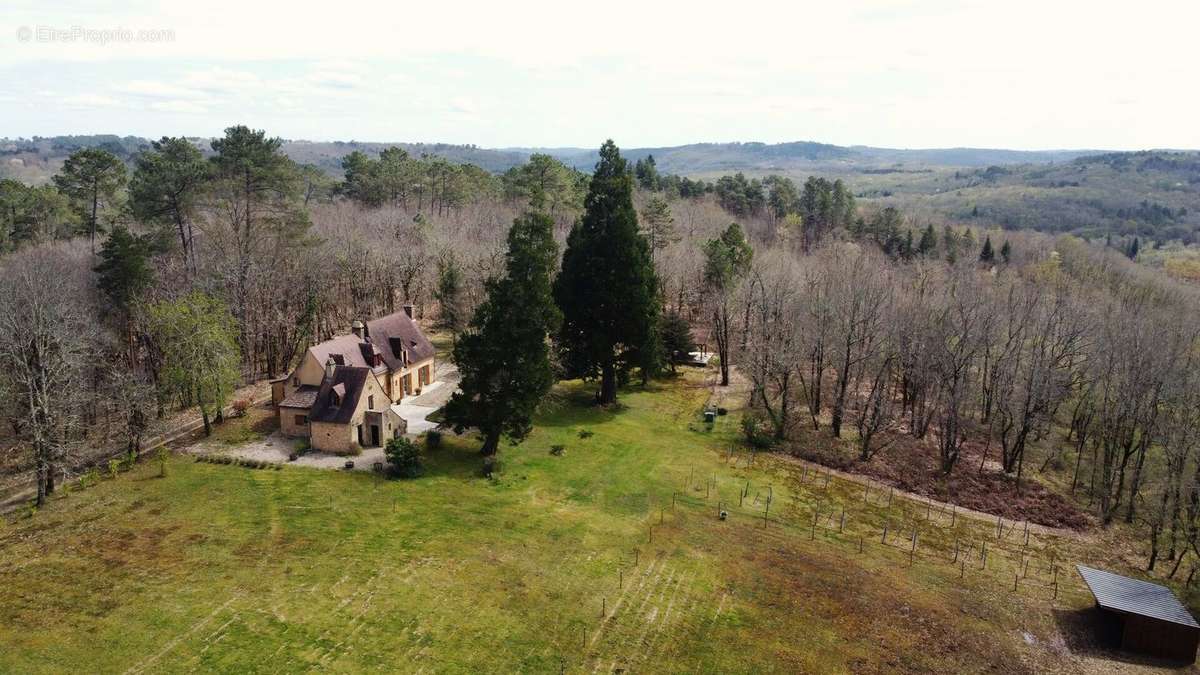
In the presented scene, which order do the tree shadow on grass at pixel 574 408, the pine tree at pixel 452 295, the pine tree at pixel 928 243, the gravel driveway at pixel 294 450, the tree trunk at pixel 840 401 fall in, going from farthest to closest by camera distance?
the pine tree at pixel 928 243 < the pine tree at pixel 452 295 < the tree trunk at pixel 840 401 < the tree shadow on grass at pixel 574 408 < the gravel driveway at pixel 294 450

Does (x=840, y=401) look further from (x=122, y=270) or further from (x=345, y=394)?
(x=122, y=270)

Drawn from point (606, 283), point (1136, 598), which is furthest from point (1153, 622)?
point (606, 283)

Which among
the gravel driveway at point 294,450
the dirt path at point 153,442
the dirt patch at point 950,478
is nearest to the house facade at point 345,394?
the gravel driveway at point 294,450

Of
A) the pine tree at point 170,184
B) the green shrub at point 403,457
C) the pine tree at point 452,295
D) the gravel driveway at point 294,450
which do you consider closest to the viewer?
the green shrub at point 403,457

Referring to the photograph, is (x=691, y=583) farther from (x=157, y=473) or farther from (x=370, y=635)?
(x=157, y=473)

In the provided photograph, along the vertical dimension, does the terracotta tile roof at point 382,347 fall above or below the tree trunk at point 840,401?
above

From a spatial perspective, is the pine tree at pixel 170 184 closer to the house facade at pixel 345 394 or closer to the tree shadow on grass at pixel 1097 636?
the house facade at pixel 345 394
